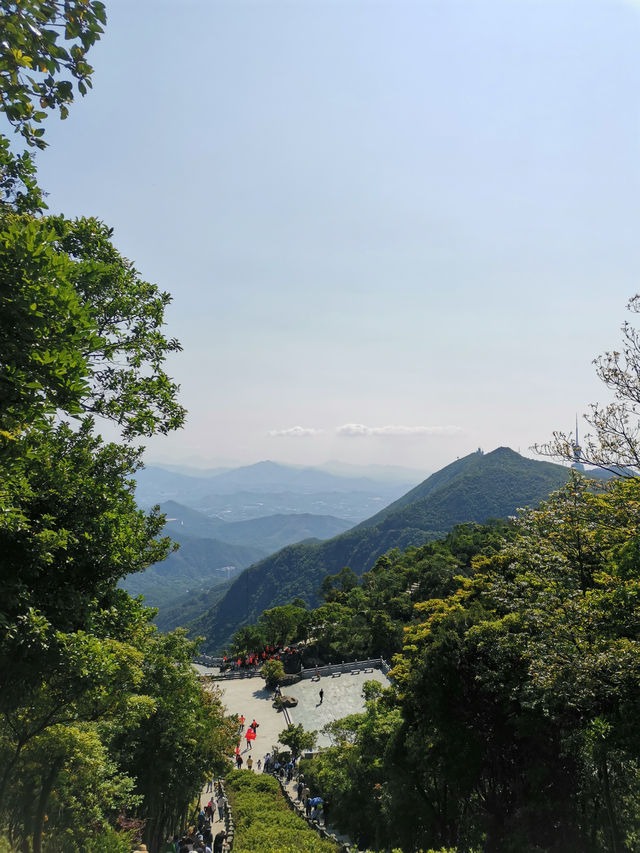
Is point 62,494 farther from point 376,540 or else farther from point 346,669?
point 376,540

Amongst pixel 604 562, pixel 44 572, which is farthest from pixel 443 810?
pixel 44 572

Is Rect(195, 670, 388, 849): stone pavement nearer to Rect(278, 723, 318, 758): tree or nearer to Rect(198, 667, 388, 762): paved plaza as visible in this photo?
Rect(198, 667, 388, 762): paved plaza

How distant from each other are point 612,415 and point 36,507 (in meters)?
10.8

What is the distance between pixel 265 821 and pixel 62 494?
1368 centimetres

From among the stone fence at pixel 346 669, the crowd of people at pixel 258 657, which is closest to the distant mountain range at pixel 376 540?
the crowd of people at pixel 258 657

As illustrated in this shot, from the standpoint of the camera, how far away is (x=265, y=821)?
14367mm

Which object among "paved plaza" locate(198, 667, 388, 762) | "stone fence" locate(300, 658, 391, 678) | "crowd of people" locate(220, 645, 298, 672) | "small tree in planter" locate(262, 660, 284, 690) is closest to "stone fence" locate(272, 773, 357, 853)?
"paved plaza" locate(198, 667, 388, 762)

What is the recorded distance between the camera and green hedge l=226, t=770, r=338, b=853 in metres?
11.0

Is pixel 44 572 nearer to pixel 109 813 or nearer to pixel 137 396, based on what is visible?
pixel 137 396

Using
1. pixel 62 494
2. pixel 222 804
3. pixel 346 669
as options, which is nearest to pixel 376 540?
pixel 346 669

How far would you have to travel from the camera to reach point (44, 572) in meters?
7.10

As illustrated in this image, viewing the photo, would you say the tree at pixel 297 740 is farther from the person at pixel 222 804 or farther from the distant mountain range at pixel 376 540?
the distant mountain range at pixel 376 540

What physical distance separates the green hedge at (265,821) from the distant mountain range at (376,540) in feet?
425

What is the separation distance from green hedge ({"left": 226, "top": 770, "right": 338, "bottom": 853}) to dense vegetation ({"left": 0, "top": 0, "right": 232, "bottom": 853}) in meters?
3.54
